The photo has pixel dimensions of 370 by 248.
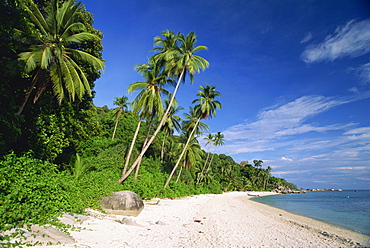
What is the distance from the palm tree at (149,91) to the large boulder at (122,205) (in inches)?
247

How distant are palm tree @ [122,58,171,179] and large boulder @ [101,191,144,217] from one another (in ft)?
20.6

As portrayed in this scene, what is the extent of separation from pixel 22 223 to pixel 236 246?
225 inches

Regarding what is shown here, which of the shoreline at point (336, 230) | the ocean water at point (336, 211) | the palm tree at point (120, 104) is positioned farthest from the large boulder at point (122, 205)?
the palm tree at point (120, 104)

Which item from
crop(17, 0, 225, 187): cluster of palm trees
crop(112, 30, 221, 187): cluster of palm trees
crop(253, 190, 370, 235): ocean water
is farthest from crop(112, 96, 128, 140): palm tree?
crop(253, 190, 370, 235): ocean water

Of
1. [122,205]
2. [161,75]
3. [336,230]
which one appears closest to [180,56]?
[161,75]

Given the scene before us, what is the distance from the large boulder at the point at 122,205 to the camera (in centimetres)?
854

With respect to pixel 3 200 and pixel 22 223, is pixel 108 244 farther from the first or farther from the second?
pixel 3 200

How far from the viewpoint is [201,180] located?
39.7m

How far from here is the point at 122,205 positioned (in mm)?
8664

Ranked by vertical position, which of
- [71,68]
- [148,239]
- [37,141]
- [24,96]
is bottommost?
[148,239]

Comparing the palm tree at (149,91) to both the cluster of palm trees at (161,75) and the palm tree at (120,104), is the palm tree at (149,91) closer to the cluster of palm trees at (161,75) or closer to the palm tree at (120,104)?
the cluster of palm trees at (161,75)

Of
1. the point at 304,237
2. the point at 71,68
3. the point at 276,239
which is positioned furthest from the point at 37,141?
the point at 304,237

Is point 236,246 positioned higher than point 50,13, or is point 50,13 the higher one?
point 50,13

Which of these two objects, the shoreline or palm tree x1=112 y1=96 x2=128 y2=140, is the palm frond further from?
palm tree x1=112 y1=96 x2=128 y2=140
